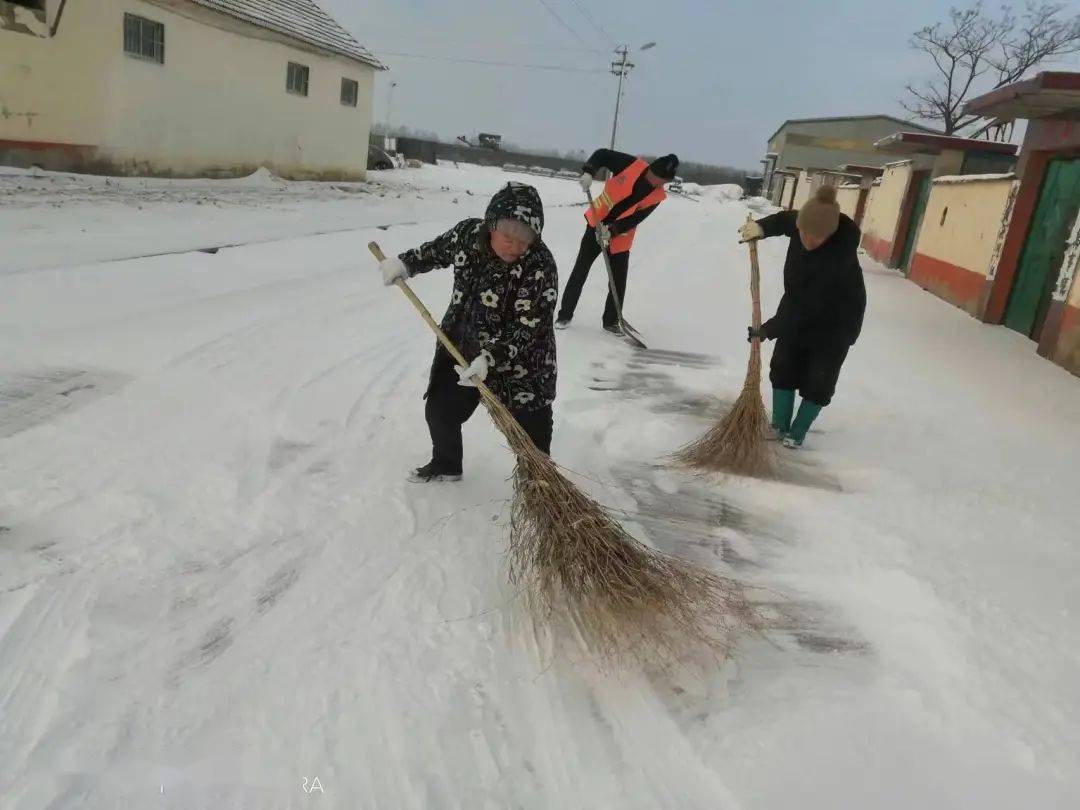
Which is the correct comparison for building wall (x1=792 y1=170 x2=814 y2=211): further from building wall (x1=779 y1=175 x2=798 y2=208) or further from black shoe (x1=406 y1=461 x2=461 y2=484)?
black shoe (x1=406 y1=461 x2=461 y2=484)

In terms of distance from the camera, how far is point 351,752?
1838 millimetres

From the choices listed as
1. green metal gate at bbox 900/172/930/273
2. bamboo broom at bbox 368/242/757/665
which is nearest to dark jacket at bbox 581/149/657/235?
bamboo broom at bbox 368/242/757/665

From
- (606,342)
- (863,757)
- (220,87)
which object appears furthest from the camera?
(220,87)

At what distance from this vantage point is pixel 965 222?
10195 millimetres

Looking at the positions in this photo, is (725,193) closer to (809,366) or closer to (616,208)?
(616,208)

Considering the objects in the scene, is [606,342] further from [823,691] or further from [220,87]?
[220,87]

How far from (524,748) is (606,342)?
4.57m

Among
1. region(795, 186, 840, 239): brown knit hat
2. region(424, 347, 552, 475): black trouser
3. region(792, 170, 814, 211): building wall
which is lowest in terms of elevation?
region(424, 347, 552, 475): black trouser

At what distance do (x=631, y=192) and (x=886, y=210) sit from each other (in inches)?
475

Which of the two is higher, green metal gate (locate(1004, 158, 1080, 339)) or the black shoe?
green metal gate (locate(1004, 158, 1080, 339))

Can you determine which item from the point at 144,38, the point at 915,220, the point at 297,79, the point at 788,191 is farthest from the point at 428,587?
the point at 788,191

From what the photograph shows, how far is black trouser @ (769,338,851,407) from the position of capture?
162 inches

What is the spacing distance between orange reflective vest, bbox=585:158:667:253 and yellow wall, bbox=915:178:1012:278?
5.11 m

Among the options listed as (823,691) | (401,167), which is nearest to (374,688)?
(823,691)
